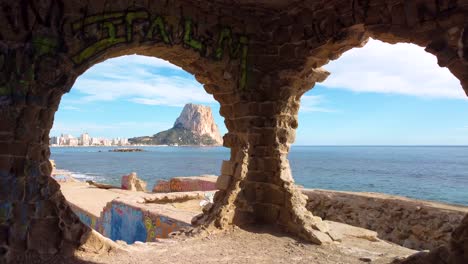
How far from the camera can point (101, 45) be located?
5.50 metres

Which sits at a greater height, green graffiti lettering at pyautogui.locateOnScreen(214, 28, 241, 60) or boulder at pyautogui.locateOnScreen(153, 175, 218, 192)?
green graffiti lettering at pyautogui.locateOnScreen(214, 28, 241, 60)

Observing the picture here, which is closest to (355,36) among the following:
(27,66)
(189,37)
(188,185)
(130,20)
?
(189,37)

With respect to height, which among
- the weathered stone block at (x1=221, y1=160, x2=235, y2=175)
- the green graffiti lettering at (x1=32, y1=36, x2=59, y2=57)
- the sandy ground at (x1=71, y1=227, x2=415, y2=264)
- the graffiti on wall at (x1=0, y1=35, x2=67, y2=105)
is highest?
the green graffiti lettering at (x1=32, y1=36, x2=59, y2=57)

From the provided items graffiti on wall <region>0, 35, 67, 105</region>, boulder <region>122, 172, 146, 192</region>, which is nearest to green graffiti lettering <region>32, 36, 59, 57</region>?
graffiti on wall <region>0, 35, 67, 105</region>

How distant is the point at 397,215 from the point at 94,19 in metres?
10.9

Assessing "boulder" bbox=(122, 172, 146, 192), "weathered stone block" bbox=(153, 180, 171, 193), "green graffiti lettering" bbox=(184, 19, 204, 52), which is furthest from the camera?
"boulder" bbox=(122, 172, 146, 192)

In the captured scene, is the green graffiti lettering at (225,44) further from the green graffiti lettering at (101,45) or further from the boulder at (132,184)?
the boulder at (132,184)

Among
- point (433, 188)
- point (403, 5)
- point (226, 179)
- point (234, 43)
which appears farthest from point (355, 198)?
point (433, 188)

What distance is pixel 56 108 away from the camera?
5.21m

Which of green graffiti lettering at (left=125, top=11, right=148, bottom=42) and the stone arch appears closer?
the stone arch

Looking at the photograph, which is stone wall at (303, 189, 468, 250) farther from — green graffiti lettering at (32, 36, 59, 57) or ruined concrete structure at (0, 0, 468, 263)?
green graffiti lettering at (32, 36, 59, 57)

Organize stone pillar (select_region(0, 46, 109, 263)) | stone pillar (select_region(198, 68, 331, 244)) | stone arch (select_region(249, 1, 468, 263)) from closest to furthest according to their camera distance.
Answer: stone arch (select_region(249, 1, 468, 263))
stone pillar (select_region(0, 46, 109, 263))
stone pillar (select_region(198, 68, 331, 244))

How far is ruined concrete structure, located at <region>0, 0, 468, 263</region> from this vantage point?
4.83 meters

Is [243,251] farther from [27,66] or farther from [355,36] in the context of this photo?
[27,66]
